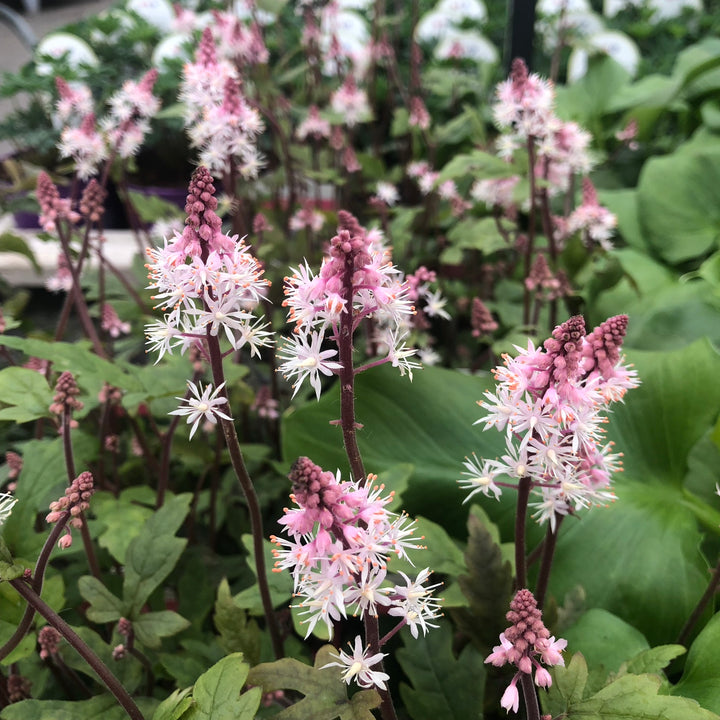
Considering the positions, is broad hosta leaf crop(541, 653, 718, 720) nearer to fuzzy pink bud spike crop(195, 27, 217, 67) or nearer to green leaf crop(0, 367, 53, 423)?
green leaf crop(0, 367, 53, 423)

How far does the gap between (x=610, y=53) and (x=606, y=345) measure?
199 cm

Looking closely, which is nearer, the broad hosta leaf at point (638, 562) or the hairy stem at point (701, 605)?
the hairy stem at point (701, 605)

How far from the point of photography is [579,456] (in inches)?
22.0

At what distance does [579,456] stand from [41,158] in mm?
1881

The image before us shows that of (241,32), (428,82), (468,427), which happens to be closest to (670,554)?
(468,427)

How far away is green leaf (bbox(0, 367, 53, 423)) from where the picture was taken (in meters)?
0.70

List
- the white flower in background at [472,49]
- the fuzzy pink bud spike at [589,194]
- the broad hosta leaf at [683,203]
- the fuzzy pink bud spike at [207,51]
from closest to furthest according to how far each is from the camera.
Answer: the fuzzy pink bud spike at [207,51]
the fuzzy pink bud spike at [589,194]
the broad hosta leaf at [683,203]
the white flower in background at [472,49]

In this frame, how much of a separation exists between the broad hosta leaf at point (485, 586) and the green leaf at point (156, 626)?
0.28 meters

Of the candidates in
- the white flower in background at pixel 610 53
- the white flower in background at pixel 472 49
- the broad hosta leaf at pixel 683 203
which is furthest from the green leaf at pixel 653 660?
the white flower in background at pixel 610 53

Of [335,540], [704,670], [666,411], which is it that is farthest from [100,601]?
[666,411]

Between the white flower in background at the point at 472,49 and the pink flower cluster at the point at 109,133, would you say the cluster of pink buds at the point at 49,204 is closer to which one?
the pink flower cluster at the point at 109,133

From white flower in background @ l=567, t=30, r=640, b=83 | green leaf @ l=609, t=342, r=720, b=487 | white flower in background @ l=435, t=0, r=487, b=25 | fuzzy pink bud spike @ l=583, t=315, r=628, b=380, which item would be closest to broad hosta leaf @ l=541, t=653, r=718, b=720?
fuzzy pink bud spike @ l=583, t=315, r=628, b=380

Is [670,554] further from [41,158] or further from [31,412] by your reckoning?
[41,158]

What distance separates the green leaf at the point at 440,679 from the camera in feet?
2.19
